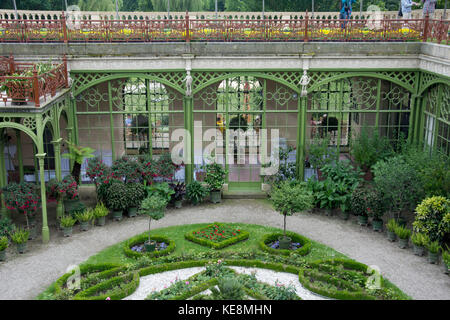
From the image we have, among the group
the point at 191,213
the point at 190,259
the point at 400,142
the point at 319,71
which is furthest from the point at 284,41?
the point at 190,259

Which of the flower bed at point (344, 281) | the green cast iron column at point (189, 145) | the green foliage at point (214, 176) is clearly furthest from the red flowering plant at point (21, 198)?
the flower bed at point (344, 281)

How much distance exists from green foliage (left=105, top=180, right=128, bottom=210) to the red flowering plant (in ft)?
7.55

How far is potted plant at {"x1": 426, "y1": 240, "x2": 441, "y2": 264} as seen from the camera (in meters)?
13.5

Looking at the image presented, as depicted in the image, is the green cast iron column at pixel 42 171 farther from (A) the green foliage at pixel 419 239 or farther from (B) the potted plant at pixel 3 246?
(A) the green foliage at pixel 419 239

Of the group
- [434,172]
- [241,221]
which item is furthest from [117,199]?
[434,172]

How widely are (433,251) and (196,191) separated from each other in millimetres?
8009

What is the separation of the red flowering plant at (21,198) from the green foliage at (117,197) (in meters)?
2.30

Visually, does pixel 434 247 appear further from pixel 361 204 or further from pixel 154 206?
pixel 154 206

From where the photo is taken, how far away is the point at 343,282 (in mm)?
12344

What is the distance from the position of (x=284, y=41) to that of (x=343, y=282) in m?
9.11

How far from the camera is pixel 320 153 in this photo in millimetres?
18312

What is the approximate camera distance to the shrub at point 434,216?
539 inches
